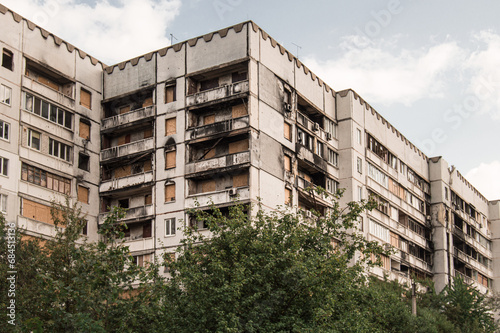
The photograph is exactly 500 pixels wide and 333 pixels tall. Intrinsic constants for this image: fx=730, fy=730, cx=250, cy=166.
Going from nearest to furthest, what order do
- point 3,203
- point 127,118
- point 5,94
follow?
point 3,203
point 5,94
point 127,118

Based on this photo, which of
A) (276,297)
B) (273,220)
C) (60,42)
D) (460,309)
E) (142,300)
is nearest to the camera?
(142,300)

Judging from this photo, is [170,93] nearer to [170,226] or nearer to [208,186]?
[208,186]

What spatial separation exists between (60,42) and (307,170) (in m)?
18.2

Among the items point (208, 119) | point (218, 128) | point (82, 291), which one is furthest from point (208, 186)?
point (82, 291)

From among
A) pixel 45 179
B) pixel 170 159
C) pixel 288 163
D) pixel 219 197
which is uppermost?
pixel 170 159

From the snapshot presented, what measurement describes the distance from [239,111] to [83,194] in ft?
37.2

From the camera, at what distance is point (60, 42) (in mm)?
45750

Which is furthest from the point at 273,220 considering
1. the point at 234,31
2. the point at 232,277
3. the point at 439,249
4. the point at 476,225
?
the point at 476,225

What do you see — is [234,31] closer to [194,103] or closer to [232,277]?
[194,103]

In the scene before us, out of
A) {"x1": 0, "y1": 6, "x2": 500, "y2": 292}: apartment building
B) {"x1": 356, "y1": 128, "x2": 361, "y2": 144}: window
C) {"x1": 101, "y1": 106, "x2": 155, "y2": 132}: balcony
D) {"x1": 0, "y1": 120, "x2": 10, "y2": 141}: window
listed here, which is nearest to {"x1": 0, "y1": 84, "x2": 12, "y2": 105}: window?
{"x1": 0, "y1": 6, "x2": 500, "y2": 292}: apartment building

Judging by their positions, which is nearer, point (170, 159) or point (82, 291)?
point (82, 291)

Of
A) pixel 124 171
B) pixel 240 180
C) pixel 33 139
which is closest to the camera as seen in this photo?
pixel 33 139

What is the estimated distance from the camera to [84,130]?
47562mm

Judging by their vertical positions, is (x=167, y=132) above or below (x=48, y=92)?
below
